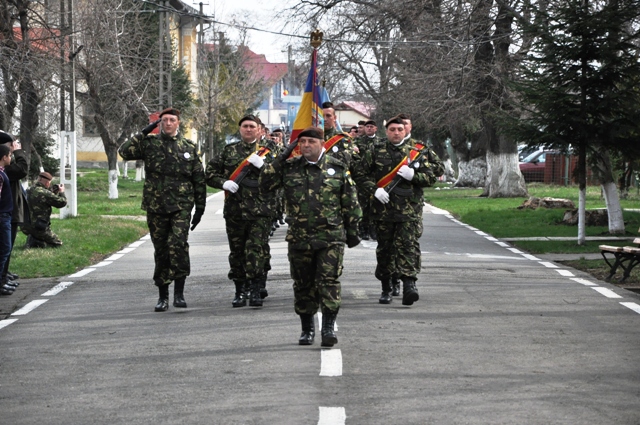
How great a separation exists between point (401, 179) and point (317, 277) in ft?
8.90

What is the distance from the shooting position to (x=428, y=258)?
17078 mm

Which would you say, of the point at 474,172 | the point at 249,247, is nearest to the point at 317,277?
the point at 249,247

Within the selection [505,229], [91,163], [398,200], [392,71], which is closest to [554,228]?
[505,229]

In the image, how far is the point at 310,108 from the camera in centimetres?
1195

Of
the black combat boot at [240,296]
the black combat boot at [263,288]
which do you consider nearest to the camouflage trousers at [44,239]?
the black combat boot at [263,288]

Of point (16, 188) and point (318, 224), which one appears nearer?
point (318, 224)

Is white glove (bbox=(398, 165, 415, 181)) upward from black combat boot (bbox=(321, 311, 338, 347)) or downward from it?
upward

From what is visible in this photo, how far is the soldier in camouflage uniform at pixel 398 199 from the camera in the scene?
1123cm

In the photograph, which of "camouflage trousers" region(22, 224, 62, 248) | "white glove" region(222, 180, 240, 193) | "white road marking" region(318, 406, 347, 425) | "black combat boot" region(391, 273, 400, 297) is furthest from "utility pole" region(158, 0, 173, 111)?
"white road marking" region(318, 406, 347, 425)

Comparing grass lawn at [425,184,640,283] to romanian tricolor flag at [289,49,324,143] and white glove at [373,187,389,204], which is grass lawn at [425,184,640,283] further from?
romanian tricolor flag at [289,49,324,143]

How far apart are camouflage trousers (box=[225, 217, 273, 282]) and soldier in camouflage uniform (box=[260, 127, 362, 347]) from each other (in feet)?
6.44

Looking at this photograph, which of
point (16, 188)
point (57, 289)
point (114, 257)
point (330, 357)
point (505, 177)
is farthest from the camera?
point (505, 177)

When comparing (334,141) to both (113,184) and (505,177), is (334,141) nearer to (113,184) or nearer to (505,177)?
(113,184)

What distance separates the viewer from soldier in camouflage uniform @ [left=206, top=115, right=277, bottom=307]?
1110 cm
